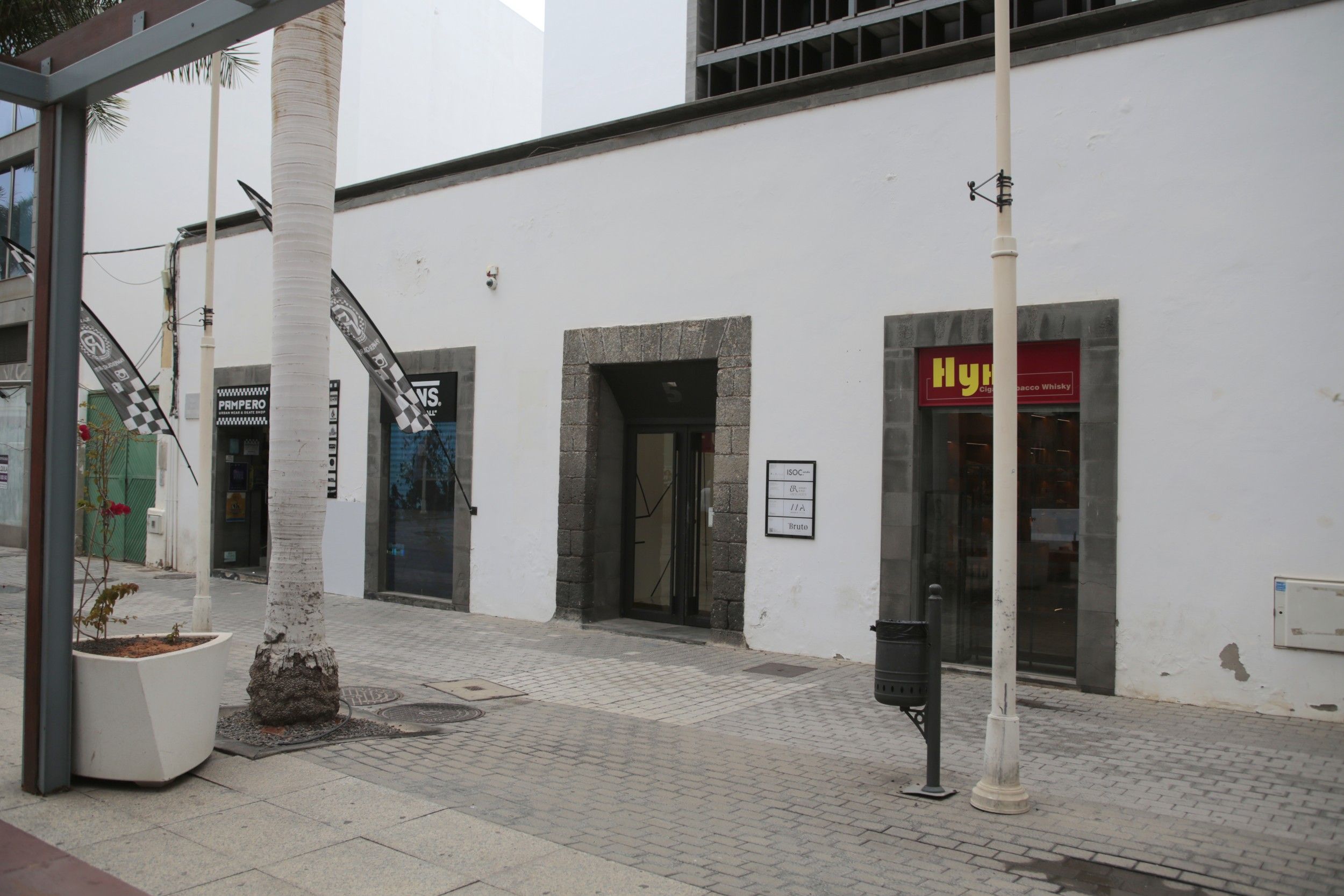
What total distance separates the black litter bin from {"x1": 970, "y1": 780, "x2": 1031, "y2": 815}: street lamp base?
57 centimetres

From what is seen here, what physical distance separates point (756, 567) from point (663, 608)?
78.2 inches

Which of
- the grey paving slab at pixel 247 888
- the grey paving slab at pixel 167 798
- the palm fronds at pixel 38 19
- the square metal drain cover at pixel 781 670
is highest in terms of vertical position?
the palm fronds at pixel 38 19

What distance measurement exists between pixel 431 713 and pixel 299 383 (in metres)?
2.70

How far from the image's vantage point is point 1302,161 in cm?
825

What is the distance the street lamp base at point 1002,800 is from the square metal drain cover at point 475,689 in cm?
423

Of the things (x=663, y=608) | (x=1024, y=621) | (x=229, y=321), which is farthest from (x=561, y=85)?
(x=1024, y=621)

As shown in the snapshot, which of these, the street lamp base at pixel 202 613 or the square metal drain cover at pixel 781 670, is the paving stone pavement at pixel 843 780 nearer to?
the square metal drain cover at pixel 781 670

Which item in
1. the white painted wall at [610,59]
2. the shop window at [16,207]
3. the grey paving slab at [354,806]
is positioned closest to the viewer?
the grey paving slab at [354,806]

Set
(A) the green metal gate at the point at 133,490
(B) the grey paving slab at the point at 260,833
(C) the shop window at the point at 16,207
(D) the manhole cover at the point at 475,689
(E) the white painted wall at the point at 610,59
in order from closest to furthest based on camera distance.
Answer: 1. (B) the grey paving slab at the point at 260,833
2. (D) the manhole cover at the point at 475,689
3. (A) the green metal gate at the point at 133,490
4. (C) the shop window at the point at 16,207
5. (E) the white painted wall at the point at 610,59

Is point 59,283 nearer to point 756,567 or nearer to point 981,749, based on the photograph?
point 981,749

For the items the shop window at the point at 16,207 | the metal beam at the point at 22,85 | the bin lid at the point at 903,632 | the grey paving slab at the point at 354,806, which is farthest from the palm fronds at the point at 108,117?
the bin lid at the point at 903,632

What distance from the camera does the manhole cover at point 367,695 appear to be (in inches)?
326

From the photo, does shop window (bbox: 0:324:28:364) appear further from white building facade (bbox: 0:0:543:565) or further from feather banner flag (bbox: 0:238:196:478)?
feather banner flag (bbox: 0:238:196:478)

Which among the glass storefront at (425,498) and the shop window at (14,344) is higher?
the shop window at (14,344)
